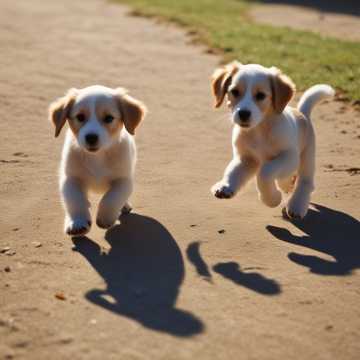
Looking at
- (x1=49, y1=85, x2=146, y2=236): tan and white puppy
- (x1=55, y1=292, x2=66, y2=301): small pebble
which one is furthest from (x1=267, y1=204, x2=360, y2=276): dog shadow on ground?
(x1=55, y1=292, x2=66, y2=301): small pebble

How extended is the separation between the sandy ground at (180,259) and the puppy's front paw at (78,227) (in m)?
0.12

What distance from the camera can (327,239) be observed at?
523cm

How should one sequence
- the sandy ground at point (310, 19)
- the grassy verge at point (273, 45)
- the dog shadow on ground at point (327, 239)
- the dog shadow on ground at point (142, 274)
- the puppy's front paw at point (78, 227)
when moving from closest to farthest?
the dog shadow on ground at point (142, 274) < the dog shadow on ground at point (327, 239) < the puppy's front paw at point (78, 227) < the grassy verge at point (273, 45) < the sandy ground at point (310, 19)

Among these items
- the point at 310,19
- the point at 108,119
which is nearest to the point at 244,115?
the point at 108,119

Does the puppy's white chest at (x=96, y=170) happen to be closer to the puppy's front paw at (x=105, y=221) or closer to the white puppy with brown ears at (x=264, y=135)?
the puppy's front paw at (x=105, y=221)

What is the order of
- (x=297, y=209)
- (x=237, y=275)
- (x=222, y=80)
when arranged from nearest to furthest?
(x=237, y=275), (x=297, y=209), (x=222, y=80)

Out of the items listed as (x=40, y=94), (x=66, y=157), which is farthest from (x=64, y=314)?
(x=40, y=94)

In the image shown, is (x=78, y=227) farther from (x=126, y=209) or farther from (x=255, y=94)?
(x=255, y=94)

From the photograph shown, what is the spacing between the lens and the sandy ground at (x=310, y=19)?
47.0 feet

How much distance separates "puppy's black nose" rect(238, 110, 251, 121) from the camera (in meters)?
5.16

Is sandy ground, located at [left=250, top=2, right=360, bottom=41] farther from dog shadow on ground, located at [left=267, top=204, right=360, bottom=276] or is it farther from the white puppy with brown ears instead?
dog shadow on ground, located at [left=267, top=204, right=360, bottom=276]

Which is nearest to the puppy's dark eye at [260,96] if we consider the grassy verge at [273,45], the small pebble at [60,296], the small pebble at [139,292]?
the small pebble at [139,292]

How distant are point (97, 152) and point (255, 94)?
1290 mm

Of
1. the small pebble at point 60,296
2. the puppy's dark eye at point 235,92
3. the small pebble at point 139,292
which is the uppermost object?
the puppy's dark eye at point 235,92
